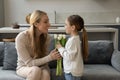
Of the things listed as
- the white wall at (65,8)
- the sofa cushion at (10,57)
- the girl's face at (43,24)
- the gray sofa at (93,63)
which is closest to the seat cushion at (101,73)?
the gray sofa at (93,63)

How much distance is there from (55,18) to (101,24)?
3.92 ft

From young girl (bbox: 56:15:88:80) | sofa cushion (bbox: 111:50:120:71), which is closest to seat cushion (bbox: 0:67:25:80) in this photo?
young girl (bbox: 56:15:88:80)

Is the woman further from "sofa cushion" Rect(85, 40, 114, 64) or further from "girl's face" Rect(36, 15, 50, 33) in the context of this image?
"sofa cushion" Rect(85, 40, 114, 64)

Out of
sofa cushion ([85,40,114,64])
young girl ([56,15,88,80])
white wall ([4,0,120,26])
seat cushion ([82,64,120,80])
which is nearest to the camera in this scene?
young girl ([56,15,88,80])

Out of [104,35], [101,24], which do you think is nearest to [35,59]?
[104,35]

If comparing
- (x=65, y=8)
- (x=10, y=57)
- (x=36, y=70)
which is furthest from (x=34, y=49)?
(x=65, y=8)

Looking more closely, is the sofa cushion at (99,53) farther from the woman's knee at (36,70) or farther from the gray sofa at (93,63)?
the woman's knee at (36,70)

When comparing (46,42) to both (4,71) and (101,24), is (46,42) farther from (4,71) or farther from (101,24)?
(101,24)

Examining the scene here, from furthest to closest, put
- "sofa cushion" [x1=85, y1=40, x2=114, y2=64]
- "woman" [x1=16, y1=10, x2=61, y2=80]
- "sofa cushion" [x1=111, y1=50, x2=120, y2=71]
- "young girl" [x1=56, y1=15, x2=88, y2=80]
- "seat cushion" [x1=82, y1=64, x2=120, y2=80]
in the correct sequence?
"sofa cushion" [x1=85, y1=40, x2=114, y2=64]
"sofa cushion" [x1=111, y1=50, x2=120, y2=71]
"seat cushion" [x1=82, y1=64, x2=120, y2=80]
"woman" [x1=16, y1=10, x2=61, y2=80]
"young girl" [x1=56, y1=15, x2=88, y2=80]

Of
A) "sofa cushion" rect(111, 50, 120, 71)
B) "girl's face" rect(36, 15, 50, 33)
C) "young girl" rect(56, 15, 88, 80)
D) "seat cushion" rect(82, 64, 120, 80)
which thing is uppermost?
"girl's face" rect(36, 15, 50, 33)

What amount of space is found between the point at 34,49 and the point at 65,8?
3.86 m

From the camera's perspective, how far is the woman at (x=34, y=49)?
246 centimetres

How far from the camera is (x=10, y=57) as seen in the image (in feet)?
9.50

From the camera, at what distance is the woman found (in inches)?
96.7
